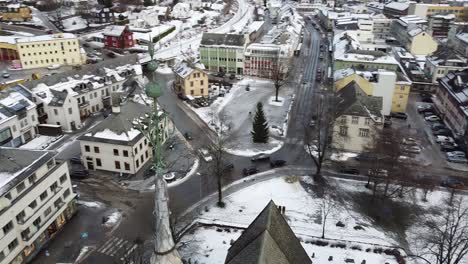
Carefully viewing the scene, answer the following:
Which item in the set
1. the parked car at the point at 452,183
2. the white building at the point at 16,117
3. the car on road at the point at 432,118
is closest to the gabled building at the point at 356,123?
the parked car at the point at 452,183

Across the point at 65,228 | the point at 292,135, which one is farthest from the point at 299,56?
the point at 65,228

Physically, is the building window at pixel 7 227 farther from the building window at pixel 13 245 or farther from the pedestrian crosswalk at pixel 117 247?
the pedestrian crosswalk at pixel 117 247

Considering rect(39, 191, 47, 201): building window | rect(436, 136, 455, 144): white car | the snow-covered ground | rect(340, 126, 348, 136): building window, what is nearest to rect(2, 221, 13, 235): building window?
rect(39, 191, 47, 201): building window

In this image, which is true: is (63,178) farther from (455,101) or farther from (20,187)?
(455,101)

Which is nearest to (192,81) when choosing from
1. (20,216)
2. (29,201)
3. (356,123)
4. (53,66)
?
(356,123)

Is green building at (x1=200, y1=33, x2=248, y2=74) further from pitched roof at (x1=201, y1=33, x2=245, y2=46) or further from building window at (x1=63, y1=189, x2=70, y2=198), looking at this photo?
building window at (x1=63, y1=189, x2=70, y2=198)
